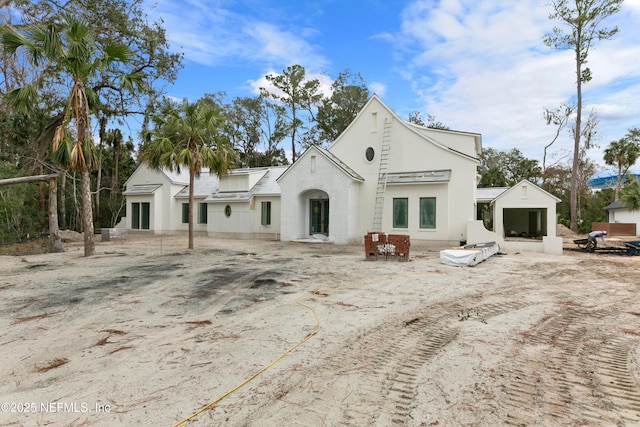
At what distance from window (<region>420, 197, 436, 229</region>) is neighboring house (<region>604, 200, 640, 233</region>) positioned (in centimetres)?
2576

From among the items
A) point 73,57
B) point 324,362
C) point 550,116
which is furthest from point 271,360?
point 550,116

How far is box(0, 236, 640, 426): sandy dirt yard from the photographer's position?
11.3ft

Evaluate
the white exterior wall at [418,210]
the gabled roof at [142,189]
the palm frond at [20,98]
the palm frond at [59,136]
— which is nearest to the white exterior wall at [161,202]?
the gabled roof at [142,189]

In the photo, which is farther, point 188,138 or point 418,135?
point 418,135

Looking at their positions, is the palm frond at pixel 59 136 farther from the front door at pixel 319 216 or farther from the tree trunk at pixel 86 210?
the front door at pixel 319 216

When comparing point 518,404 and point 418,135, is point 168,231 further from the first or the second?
point 518,404

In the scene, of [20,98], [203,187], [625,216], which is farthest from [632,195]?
[20,98]

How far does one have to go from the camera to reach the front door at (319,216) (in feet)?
74.1

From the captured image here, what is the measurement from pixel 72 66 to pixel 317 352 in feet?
51.4

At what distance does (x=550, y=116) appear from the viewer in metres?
37.6

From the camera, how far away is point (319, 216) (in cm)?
2283

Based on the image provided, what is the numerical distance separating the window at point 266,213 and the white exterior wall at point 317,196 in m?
2.98

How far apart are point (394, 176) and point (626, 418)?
17.7 meters

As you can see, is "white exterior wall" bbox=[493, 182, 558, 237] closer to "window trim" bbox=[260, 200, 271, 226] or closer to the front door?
the front door
